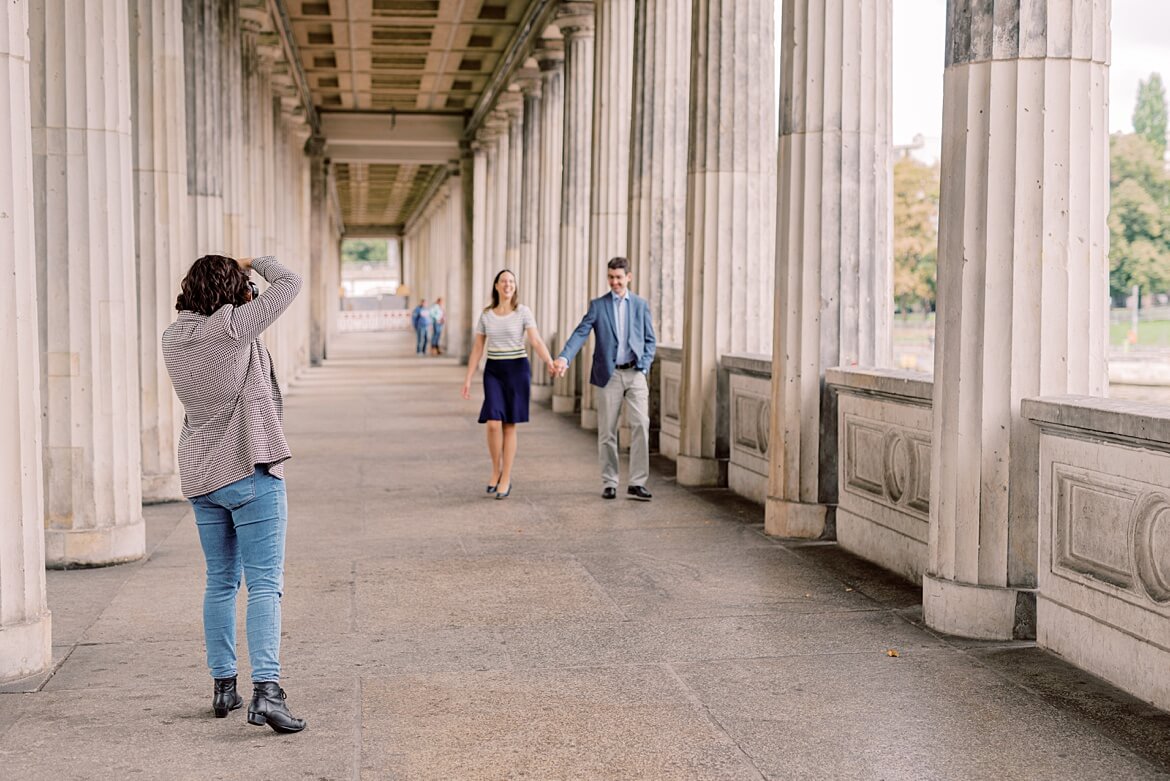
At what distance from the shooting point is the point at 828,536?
382 inches

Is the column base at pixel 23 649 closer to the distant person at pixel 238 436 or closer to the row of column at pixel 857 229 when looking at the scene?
the distant person at pixel 238 436

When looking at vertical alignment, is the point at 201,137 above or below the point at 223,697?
above

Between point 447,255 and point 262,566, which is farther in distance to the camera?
point 447,255

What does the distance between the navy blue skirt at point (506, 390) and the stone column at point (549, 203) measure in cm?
1273

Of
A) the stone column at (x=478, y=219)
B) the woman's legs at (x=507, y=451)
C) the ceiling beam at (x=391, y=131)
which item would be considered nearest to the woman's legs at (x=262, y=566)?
the woman's legs at (x=507, y=451)

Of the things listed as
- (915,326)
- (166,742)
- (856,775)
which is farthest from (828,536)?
(915,326)

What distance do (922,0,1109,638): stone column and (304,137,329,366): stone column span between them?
33.1 meters

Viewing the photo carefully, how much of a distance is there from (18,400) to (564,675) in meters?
2.72

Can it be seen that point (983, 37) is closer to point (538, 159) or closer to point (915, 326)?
point (538, 159)

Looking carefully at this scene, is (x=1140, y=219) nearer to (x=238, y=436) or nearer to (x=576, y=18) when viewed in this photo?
(x=576, y=18)

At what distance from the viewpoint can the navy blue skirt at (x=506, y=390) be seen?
11.6 m

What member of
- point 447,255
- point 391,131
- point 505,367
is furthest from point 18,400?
point 447,255

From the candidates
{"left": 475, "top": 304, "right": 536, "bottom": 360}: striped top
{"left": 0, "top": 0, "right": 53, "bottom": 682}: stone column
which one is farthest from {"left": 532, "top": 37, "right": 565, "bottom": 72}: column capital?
{"left": 0, "top": 0, "right": 53, "bottom": 682}: stone column

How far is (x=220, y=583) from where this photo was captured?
5.33 meters
